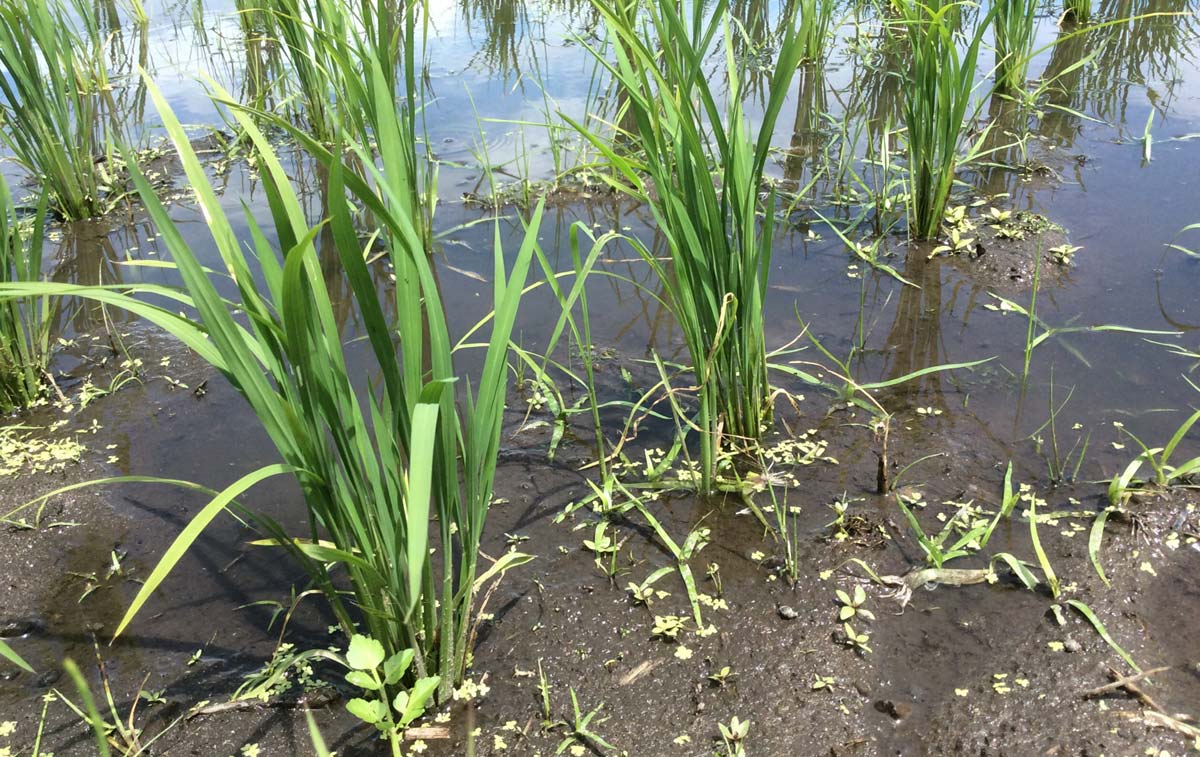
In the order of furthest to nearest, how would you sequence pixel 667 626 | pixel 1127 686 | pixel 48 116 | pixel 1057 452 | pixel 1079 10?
1. pixel 1079 10
2. pixel 48 116
3. pixel 1057 452
4. pixel 667 626
5. pixel 1127 686

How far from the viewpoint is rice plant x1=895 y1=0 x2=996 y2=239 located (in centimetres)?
270

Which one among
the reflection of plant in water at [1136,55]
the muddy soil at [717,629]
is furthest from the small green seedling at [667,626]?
the reflection of plant in water at [1136,55]

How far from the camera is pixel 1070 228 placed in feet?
10.3

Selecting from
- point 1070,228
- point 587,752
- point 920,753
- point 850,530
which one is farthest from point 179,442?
point 1070,228

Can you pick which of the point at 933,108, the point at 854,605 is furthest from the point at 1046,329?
the point at 854,605

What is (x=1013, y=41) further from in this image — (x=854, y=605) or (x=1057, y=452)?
(x=854, y=605)

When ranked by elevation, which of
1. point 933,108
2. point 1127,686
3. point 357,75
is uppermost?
point 357,75

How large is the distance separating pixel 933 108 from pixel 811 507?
5.24 feet

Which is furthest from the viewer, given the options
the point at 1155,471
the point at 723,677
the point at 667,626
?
the point at 1155,471

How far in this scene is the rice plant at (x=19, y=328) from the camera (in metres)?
2.41

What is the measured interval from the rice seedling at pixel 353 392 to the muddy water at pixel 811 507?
30cm

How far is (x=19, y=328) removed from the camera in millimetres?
2510

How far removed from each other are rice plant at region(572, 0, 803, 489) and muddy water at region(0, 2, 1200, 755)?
30cm

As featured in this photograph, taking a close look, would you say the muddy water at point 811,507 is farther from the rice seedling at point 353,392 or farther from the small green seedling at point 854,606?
the rice seedling at point 353,392
